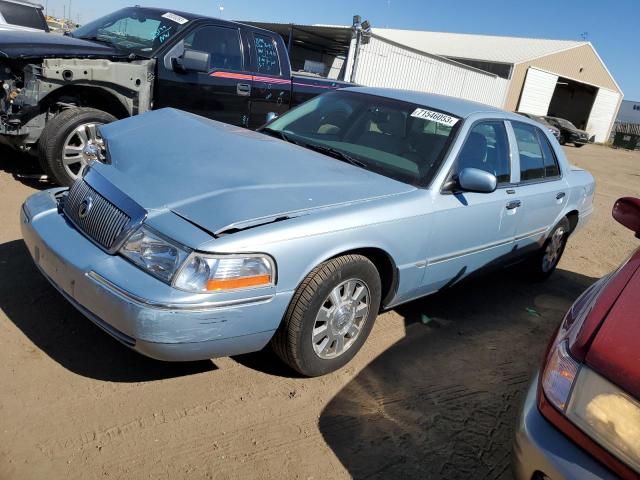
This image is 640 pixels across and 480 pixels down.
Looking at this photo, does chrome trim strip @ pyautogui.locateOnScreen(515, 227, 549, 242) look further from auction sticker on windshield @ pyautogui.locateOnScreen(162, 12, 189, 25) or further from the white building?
the white building

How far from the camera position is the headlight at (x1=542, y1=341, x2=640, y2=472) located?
175 centimetres

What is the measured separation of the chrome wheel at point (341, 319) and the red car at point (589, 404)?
1.13 m

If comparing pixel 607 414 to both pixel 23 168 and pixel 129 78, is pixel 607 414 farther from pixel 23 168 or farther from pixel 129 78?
pixel 23 168

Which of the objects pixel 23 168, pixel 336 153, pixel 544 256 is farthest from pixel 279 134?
pixel 23 168

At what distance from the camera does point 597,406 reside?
6.05 feet

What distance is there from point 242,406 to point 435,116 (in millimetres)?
2350

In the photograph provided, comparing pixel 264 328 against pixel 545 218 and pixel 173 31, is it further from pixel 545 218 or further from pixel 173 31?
pixel 173 31

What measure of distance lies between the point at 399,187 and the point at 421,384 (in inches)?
46.8

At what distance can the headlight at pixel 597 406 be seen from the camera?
1.75 meters

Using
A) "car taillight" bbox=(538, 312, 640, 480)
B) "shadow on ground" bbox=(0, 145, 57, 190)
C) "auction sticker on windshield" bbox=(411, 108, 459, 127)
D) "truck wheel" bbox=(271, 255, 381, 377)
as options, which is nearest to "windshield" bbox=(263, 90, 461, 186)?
"auction sticker on windshield" bbox=(411, 108, 459, 127)

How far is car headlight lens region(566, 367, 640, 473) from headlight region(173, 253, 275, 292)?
4.63 feet

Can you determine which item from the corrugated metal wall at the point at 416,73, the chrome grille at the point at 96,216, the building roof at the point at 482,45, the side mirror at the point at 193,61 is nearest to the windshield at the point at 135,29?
the side mirror at the point at 193,61

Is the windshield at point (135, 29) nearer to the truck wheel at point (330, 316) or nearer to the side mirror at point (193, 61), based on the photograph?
the side mirror at point (193, 61)

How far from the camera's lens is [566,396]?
1.93 m
